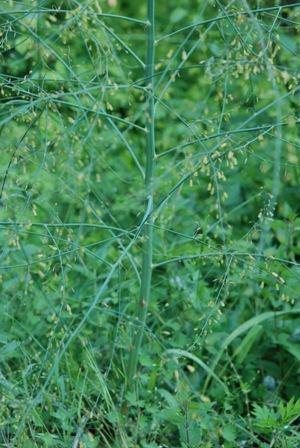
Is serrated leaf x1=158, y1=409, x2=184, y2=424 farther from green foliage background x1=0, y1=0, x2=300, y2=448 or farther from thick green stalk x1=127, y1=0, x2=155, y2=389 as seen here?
thick green stalk x1=127, y1=0, x2=155, y2=389

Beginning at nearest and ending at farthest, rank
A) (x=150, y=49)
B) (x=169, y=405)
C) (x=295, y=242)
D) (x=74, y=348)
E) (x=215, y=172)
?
(x=215, y=172), (x=150, y=49), (x=169, y=405), (x=74, y=348), (x=295, y=242)

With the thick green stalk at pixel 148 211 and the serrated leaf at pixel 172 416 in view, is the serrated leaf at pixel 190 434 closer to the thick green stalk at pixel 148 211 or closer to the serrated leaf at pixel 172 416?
the serrated leaf at pixel 172 416

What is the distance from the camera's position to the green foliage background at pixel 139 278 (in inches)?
91.2

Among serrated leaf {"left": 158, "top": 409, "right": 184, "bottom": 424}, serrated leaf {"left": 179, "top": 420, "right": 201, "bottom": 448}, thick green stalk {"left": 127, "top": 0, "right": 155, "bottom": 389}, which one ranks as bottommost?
serrated leaf {"left": 179, "top": 420, "right": 201, "bottom": 448}

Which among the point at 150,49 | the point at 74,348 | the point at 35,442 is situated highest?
the point at 150,49

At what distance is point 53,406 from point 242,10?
5.00ft

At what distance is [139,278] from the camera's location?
2.60 metres

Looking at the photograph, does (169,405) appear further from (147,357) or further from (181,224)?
(181,224)

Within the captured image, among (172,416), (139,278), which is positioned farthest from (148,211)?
(172,416)

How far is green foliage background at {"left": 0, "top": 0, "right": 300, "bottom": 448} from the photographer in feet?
7.60

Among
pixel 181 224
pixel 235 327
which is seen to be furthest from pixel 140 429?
pixel 181 224

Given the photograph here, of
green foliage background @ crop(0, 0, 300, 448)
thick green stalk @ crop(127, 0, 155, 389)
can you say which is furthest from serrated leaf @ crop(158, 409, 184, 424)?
thick green stalk @ crop(127, 0, 155, 389)

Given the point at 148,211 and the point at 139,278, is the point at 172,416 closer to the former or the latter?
the point at 139,278

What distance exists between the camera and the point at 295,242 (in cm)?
375
